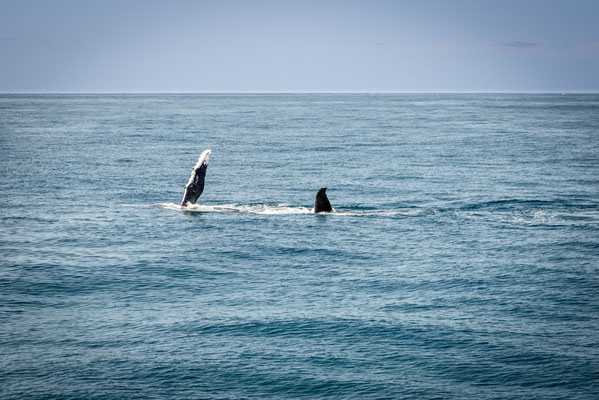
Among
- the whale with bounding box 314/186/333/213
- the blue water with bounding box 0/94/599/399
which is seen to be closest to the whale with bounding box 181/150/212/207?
the blue water with bounding box 0/94/599/399

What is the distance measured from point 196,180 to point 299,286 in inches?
769

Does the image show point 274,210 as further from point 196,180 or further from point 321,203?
point 196,180

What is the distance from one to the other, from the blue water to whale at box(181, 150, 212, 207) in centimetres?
113

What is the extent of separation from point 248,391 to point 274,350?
3.55 metres

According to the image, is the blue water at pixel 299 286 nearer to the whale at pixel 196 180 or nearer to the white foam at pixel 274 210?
the white foam at pixel 274 210

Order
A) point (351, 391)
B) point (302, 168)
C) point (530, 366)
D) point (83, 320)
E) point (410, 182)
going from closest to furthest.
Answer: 1. point (351, 391)
2. point (530, 366)
3. point (83, 320)
4. point (410, 182)
5. point (302, 168)

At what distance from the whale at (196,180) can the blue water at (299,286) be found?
1.13 metres

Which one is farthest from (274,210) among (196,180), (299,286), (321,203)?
(299,286)

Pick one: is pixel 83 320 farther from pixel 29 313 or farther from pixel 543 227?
pixel 543 227

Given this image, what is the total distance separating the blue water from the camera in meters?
25.3

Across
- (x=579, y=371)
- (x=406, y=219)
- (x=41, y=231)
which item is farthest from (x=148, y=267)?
(x=579, y=371)

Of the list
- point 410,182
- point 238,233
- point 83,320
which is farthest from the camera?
point 410,182

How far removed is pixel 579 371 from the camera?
25516 mm

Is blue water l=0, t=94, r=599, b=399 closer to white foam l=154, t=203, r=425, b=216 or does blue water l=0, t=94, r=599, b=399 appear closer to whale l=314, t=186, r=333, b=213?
white foam l=154, t=203, r=425, b=216
